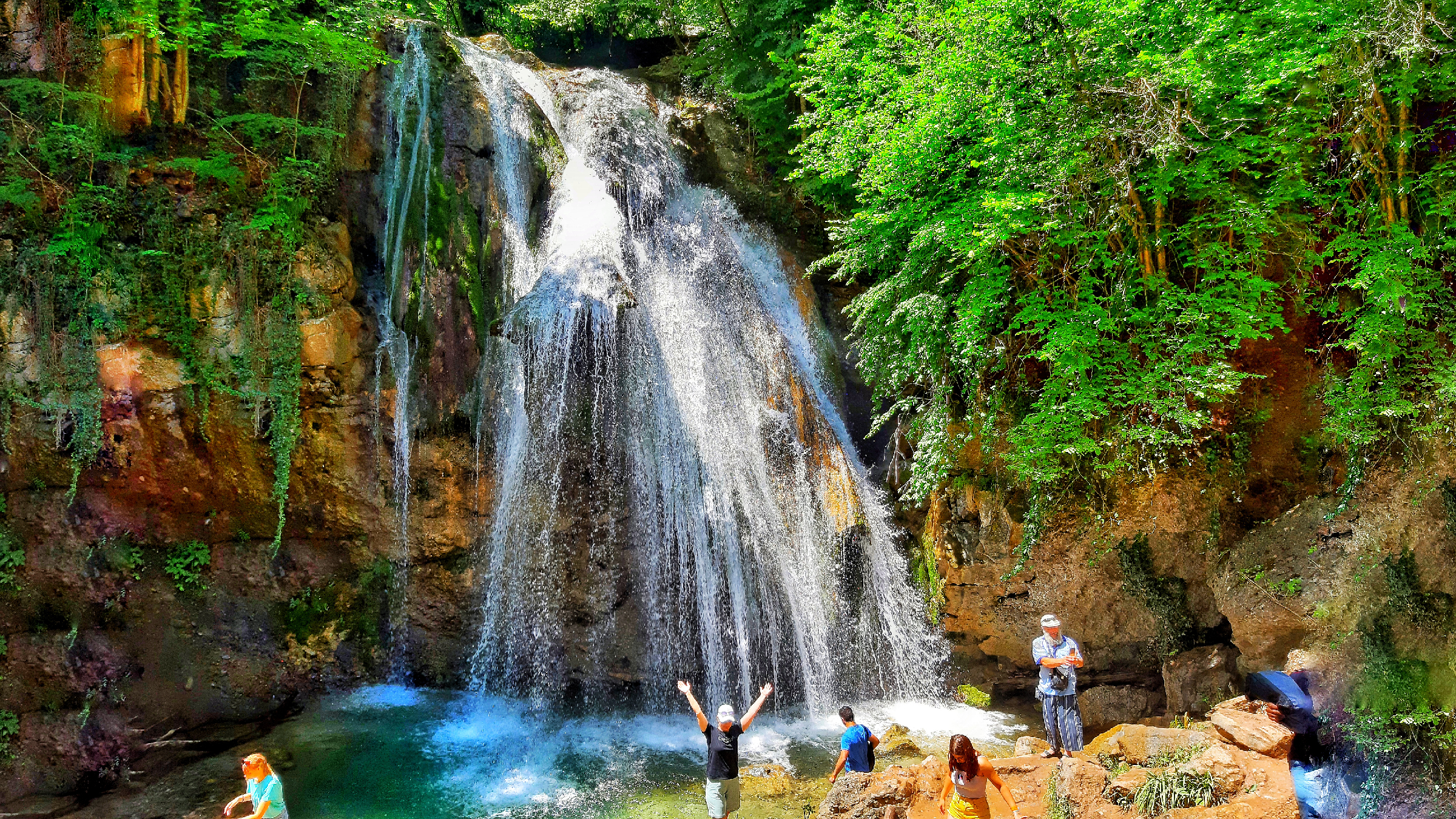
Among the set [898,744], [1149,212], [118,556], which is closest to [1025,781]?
[898,744]

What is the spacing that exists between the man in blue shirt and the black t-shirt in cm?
91

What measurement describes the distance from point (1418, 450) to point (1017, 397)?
11.7ft

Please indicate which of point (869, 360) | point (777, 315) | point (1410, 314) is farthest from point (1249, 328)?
point (777, 315)

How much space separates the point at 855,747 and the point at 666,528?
4579 millimetres

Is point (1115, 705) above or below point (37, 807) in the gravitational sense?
above

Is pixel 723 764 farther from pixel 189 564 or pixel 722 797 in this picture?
pixel 189 564

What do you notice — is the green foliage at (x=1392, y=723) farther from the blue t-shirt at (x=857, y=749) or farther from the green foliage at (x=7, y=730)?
the green foliage at (x=7, y=730)

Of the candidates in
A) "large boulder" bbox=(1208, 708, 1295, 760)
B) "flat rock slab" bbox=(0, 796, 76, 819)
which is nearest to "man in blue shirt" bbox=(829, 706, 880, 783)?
"large boulder" bbox=(1208, 708, 1295, 760)

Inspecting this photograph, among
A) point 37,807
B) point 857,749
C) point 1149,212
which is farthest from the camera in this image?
point 1149,212

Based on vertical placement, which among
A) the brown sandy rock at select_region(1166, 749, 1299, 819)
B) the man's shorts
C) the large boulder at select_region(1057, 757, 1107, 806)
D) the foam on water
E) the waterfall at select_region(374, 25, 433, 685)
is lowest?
the foam on water

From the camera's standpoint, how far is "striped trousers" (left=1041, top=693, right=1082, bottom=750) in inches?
253

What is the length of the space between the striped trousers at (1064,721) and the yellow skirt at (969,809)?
198cm

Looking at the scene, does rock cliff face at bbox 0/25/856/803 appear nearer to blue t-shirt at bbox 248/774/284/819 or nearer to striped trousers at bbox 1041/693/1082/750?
blue t-shirt at bbox 248/774/284/819

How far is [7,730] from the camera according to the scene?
826 cm
